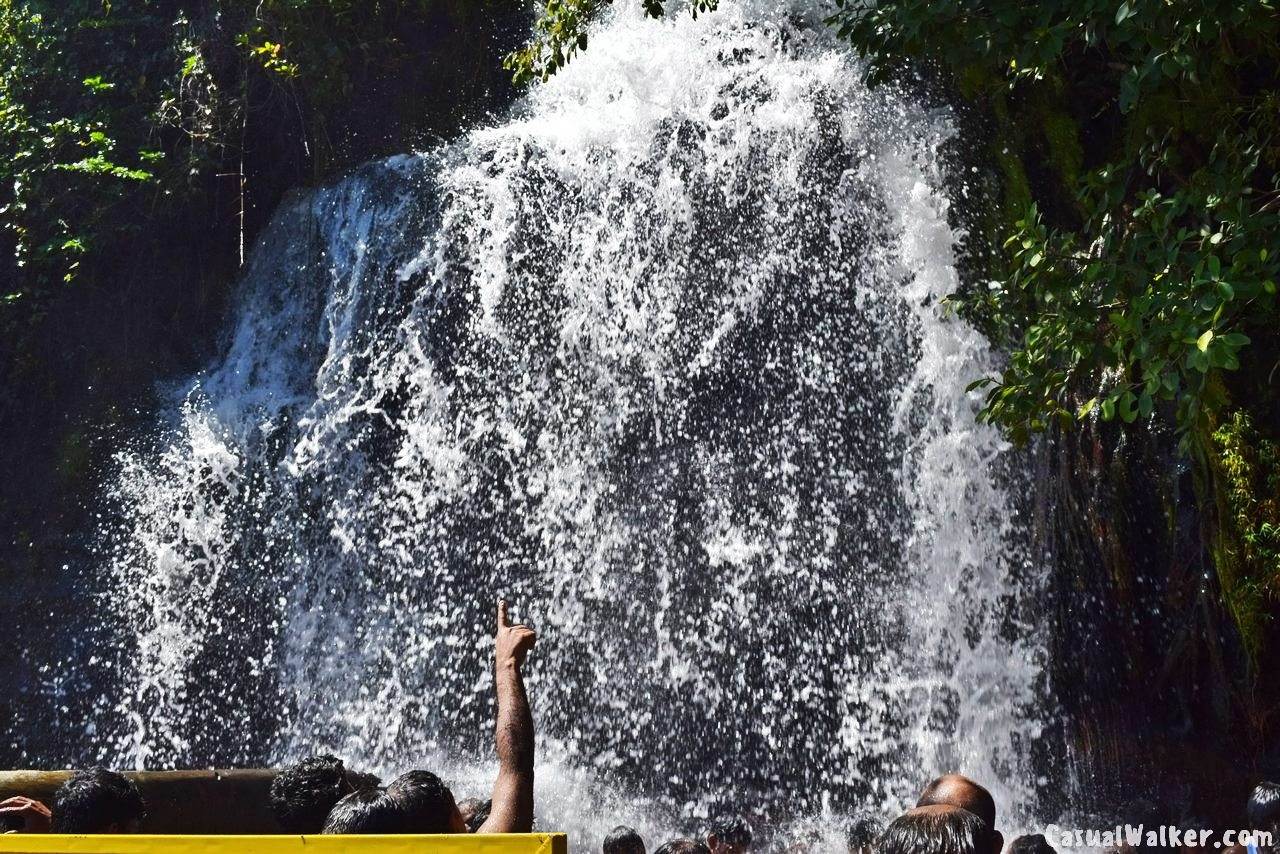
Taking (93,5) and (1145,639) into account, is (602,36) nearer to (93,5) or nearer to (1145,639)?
(93,5)

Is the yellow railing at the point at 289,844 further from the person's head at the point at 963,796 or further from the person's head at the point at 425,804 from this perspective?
the person's head at the point at 963,796

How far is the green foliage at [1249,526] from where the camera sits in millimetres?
6906

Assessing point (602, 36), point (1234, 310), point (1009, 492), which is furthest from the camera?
point (602, 36)

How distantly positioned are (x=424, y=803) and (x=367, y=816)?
0.15 m

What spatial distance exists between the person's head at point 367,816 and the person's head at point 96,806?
93 cm

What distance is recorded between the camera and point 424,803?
2.79 metres

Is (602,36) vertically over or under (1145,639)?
over

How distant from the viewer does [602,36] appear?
10898 mm

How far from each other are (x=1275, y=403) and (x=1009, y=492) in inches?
63.5

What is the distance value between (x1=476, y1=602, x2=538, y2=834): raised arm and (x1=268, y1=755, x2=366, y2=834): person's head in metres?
0.47

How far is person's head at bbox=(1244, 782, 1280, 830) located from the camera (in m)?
3.81

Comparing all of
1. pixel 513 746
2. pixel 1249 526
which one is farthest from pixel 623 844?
pixel 1249 526

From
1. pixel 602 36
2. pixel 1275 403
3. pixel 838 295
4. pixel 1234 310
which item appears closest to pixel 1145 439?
pixel 1275 403

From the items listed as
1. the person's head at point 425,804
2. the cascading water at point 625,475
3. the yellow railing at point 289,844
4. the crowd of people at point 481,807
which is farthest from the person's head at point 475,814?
the cascading water at point 625,475
